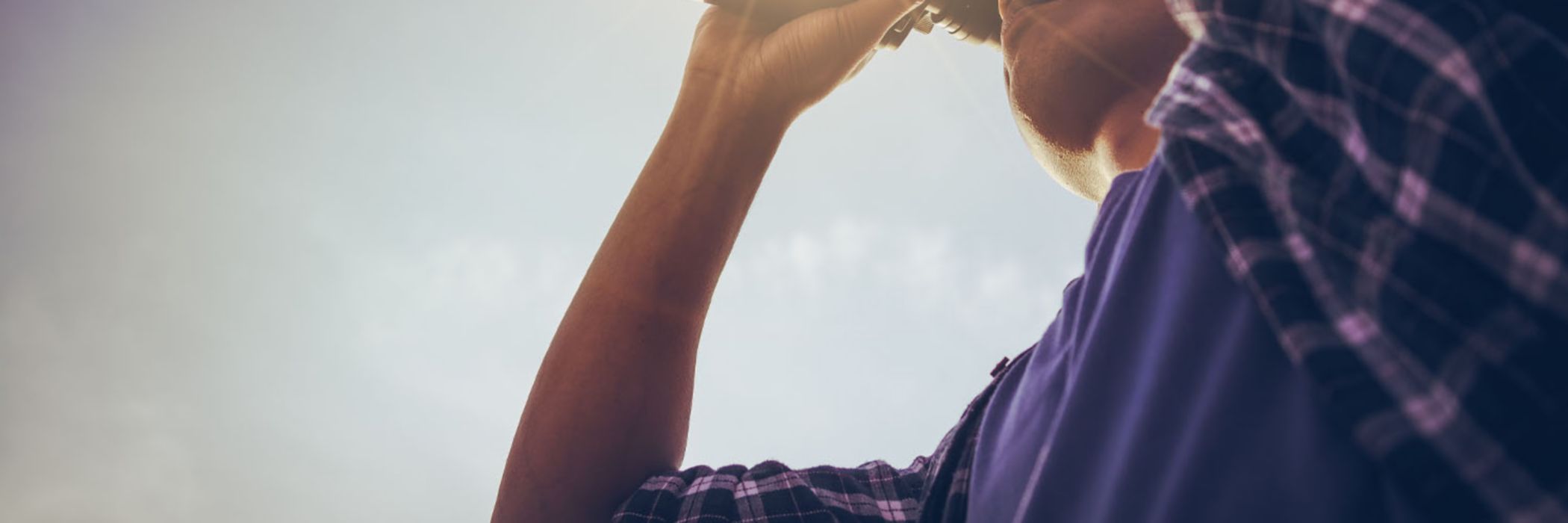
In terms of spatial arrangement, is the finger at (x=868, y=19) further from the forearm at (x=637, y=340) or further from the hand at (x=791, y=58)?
the forearm at (x=637, y=340)

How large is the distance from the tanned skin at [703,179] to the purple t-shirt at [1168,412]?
57 centimetres

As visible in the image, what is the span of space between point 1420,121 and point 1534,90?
1.8 inches

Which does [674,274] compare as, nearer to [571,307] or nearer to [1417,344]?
[571,307]

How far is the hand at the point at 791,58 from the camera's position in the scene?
4.36ft

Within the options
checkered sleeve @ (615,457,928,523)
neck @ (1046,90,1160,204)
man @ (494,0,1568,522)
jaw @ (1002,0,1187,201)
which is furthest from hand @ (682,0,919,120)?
man @ (494,0,1568,522)

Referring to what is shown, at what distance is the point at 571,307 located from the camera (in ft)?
3.73

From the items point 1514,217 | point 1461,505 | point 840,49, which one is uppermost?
point 840,49

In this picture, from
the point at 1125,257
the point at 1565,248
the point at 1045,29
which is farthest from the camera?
the point at 1045,29

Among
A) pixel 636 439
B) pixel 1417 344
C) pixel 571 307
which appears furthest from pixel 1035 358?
pixel 571 307

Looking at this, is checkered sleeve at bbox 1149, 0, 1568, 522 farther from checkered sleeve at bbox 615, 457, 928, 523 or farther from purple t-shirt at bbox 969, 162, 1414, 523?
checkered sleeve at bbox 615, 457, 928, 523

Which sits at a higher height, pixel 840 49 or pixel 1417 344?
pixel 840 49

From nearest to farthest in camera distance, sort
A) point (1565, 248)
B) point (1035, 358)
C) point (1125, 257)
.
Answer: point (1565, 248) → point (1125, 257) → point (1035, 358)

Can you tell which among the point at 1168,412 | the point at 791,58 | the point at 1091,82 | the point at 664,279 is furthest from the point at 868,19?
the point at 1168,412

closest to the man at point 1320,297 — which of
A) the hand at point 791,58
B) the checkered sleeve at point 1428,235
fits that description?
the checkered sleeve at point 1428,235
